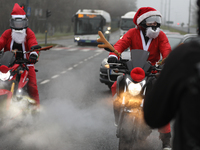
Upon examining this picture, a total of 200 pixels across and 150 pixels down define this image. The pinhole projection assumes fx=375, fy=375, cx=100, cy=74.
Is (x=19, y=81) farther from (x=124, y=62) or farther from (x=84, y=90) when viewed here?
(x=84, y=90)

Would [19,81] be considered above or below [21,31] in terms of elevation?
below

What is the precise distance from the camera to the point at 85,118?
21.2ft

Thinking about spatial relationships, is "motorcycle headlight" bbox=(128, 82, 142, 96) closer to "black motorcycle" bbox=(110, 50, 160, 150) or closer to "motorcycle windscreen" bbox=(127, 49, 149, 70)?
"black motorcycle" bbox=(110, 50, 160, 150)

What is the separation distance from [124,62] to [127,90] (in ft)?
1.21

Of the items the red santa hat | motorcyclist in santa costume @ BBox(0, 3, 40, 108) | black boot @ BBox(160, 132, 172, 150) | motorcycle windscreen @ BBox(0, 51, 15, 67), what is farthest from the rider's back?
motorcyclist in santa costume @ BBox(0, 3, 40, 108)

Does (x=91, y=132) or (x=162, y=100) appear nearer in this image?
(x=162, y=100)

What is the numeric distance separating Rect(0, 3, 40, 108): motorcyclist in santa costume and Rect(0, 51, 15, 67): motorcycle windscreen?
276mm

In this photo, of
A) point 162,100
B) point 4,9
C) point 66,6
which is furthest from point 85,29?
point 66,6

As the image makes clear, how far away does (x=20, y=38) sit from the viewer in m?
5.48

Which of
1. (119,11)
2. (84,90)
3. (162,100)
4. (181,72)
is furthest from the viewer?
(119,11)

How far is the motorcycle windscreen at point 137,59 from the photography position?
397cm

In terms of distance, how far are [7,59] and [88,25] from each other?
29636mm

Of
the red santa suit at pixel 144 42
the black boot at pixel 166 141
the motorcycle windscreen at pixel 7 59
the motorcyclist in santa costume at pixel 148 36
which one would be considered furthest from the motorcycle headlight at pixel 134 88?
the motorcycle windscreen at pixel 7 59

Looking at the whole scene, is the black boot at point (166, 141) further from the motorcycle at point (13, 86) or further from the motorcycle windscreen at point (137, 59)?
the motorcycle at point (13, 86)
